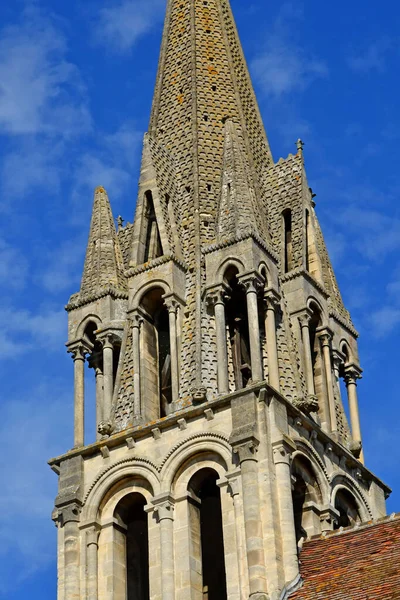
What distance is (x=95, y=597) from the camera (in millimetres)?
35375

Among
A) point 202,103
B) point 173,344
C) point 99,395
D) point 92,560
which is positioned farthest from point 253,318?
point 202,103

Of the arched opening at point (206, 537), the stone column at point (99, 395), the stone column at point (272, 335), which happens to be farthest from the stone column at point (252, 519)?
the stone column at point (99, 395)

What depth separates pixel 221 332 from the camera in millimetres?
37125

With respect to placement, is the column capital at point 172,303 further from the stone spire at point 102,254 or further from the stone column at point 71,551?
the stone column at point 71,551

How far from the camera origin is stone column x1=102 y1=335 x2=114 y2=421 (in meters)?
38.2

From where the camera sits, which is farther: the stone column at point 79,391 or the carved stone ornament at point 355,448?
the carved stone ornament at point 355,448

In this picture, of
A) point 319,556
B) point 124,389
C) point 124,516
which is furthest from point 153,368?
point 319,556

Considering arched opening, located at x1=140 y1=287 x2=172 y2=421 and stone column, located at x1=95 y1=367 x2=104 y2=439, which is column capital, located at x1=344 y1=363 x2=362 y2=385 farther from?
stone column, located at x1=95 y1=367 x2=104 y2=439

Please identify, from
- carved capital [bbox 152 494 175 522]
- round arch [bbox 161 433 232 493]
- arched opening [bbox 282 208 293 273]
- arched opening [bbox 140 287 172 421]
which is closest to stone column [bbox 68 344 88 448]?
arched opening [bbox 140 287 172 421]

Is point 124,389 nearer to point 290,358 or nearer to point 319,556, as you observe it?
point 290,358

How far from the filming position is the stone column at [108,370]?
38250mm

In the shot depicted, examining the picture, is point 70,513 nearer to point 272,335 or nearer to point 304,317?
point 272,335

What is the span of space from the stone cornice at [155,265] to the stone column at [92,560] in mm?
5710

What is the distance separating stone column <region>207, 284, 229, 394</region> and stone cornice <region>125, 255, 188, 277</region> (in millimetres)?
1401
